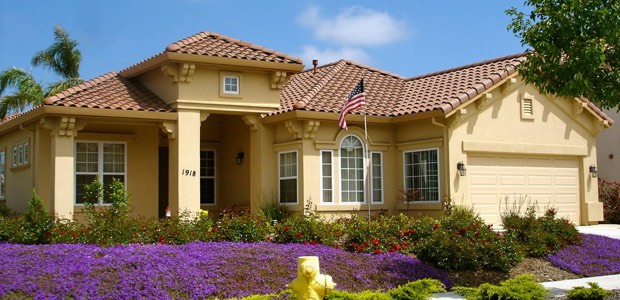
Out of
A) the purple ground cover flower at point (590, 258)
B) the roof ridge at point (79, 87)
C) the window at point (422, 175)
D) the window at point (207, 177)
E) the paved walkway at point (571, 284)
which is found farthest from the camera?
the window at point (207, 177)

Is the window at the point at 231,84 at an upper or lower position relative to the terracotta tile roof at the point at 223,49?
lower

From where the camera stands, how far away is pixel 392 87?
77.2 feet

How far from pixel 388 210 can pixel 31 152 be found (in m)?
9.56

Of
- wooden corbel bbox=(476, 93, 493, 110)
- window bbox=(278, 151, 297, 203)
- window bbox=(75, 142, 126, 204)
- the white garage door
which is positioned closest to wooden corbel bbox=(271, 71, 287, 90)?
window bbox=(278, 151, 297, 203)

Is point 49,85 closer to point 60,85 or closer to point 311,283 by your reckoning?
point 60,85

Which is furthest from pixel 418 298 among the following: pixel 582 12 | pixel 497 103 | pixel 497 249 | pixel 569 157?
pixel 569 157

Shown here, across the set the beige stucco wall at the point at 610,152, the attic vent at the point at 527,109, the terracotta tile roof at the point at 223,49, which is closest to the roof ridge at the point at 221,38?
the terracotta tile roof at the point at 223,49

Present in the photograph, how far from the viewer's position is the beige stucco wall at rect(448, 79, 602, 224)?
19.7 meters

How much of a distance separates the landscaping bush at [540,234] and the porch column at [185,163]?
296 inches

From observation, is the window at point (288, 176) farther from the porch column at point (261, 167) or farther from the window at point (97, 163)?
the window at point (97, 163)

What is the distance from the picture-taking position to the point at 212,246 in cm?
1339

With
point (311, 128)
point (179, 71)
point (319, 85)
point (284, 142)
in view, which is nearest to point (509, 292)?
point (311, 128)

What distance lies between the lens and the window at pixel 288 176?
19.6m

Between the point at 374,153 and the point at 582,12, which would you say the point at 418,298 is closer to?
the point at 582,12
